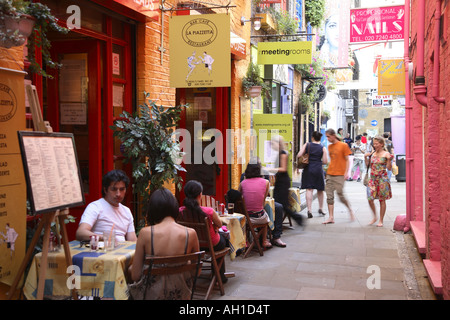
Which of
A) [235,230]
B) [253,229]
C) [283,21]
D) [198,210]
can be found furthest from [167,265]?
[283,21]

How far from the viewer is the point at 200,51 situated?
7.00 m

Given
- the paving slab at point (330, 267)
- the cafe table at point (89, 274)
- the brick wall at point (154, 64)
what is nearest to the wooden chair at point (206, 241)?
the paving slab at point (330, 267)

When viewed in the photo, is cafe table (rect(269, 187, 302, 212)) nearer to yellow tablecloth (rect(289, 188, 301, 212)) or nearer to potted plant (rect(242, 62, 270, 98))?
yellow tablecloth (rect(289, 188, 301, 212))

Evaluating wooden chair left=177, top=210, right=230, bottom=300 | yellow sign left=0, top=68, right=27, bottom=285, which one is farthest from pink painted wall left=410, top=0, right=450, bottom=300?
yellow sign left=0, top=68, right=27, bottom=285

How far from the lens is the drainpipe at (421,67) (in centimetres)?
661

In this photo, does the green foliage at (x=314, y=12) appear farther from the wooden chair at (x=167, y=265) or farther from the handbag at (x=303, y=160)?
the wooden chair at (x=167, y=265)

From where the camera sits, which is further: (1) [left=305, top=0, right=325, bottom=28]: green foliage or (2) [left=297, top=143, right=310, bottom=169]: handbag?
(1) [left=305, top=0, right=325, bottom=28]: green foliage

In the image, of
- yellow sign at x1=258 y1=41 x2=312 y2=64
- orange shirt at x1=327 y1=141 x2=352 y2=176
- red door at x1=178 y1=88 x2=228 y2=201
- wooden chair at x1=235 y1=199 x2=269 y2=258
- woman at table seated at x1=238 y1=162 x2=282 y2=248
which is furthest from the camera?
yellow sign at x1=258 y1=41 x2=312 y2=64

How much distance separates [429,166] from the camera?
6832mm

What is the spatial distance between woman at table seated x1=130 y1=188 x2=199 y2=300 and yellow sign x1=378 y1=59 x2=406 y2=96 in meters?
9.45

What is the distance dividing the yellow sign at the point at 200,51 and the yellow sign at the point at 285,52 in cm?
420

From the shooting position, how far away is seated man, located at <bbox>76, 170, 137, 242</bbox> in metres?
4.91
